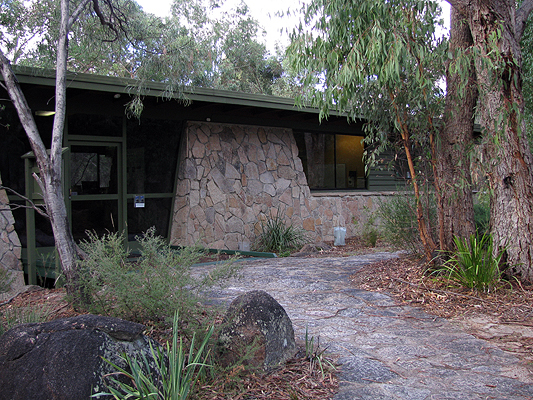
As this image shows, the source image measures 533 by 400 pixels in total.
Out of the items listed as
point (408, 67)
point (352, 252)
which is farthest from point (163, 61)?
point (352, 252)

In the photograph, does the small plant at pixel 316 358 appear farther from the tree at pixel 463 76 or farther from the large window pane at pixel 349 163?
the large window pane at pixel 349 163

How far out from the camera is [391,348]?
4.08 metres

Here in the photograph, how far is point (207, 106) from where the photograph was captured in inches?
401

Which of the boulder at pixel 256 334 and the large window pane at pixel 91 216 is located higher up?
the large window pane at pixel 91 216

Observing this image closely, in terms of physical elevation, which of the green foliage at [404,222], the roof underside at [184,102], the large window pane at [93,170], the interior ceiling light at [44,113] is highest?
the roof underside at [184,102]

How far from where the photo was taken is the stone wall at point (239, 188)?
10.3 m

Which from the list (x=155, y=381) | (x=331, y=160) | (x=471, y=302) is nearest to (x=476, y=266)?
(x=471, y=302)

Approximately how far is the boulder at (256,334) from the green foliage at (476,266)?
2.87 m

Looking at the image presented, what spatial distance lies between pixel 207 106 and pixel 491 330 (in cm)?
732

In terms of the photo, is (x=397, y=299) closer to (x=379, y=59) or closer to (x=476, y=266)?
(x=476, y=266)

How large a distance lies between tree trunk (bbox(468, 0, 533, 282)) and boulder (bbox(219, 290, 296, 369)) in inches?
135

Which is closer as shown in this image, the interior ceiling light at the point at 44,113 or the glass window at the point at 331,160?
the interior ceiling light at the point at 44,113

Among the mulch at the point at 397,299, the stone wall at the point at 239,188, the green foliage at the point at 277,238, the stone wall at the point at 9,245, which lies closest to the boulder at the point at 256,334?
the mulch at the point at 397,299

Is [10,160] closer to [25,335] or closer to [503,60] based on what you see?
[25,335]
